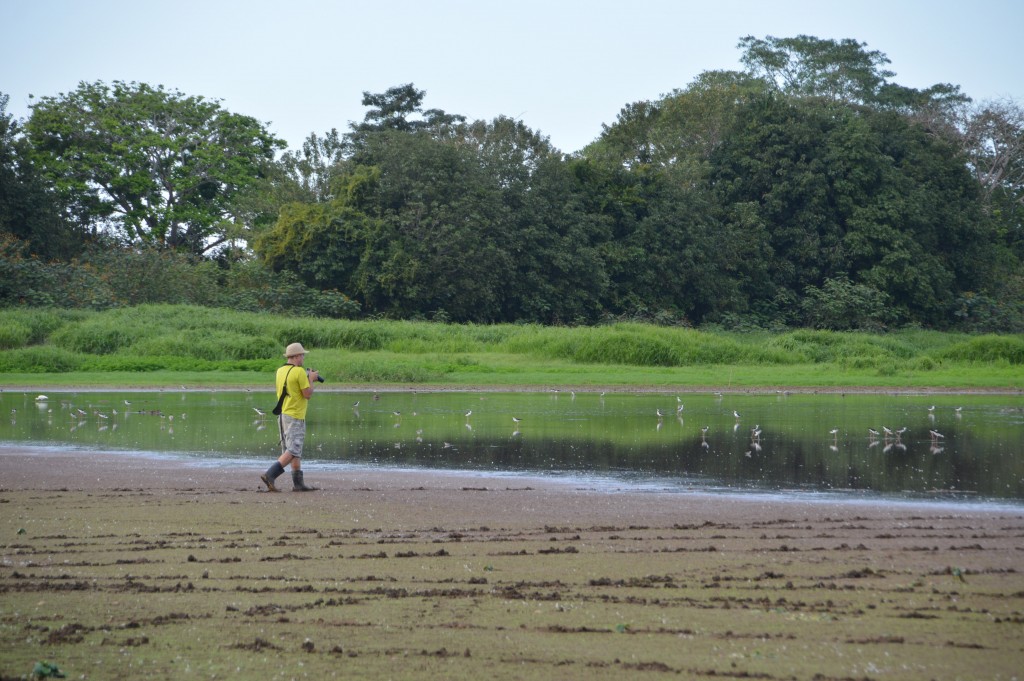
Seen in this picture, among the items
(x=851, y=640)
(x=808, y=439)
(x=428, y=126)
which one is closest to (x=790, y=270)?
(x=428, y=126)

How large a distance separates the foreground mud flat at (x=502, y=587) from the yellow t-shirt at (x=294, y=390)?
1220 mm

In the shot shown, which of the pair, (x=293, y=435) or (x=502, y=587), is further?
(x=293, y=435)

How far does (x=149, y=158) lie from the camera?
58594 millimetres

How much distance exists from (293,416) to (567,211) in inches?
1665

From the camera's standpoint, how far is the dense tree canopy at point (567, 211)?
2016 inches

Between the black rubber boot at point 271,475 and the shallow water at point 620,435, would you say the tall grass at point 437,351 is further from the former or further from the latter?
the black rubber boot at point 271,475

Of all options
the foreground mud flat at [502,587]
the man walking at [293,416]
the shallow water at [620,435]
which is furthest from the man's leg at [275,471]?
the shallow water at [620,435]

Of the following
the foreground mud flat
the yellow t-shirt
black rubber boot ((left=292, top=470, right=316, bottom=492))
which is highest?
the yellow t-shirt

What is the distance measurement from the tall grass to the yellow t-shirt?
19925 mm

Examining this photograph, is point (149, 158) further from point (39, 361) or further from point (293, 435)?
point (293, 435)

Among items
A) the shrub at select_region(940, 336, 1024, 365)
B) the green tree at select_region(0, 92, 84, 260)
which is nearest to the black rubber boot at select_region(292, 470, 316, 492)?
the shrub at select_region(940, 336, 1024, 365)

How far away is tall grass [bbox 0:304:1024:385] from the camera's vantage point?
3525 cm

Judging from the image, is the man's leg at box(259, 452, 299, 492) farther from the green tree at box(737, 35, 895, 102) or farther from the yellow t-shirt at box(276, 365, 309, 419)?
the green tree at box(737, 35, 895, 102)

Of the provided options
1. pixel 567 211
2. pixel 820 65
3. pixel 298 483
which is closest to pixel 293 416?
pixel 298 483
